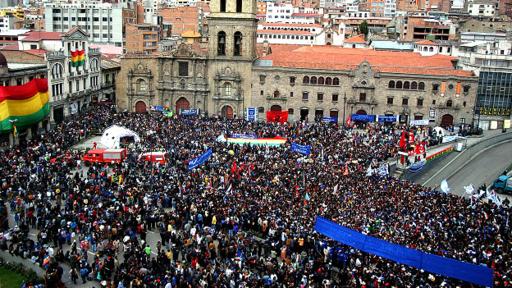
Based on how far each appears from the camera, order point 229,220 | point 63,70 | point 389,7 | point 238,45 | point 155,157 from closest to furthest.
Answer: point 229,220 → point 155,157 → point 63,70 → point 238,45 → point 389,7

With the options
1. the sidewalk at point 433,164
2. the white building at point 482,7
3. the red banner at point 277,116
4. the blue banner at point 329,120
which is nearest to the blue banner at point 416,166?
the sidewalk at point 433,164

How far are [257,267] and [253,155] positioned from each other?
1863 cm

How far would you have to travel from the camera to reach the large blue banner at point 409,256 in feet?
69.1

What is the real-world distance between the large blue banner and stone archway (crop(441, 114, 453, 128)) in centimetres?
3506

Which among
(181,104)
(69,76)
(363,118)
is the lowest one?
(363,118)

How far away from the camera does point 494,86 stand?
173 feet

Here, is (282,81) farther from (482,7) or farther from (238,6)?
(482,7)

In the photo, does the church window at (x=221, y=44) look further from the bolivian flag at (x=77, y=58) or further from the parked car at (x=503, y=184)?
the parked car at (x=503, y=184)

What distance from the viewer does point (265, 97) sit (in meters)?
58.2

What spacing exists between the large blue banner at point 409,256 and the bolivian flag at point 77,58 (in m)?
39.4

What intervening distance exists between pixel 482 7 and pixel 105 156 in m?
131

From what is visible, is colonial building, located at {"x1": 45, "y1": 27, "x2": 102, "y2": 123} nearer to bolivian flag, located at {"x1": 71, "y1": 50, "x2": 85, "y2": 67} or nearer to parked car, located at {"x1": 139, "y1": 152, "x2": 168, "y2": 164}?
bolivian flag, located at {"x1": 71, "y1": 50, "x2": 85, "y2": 67}

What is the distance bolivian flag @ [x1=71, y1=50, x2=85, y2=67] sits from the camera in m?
55.5


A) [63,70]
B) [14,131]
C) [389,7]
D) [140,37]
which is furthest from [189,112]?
[389,7]
